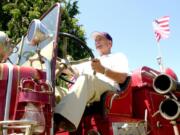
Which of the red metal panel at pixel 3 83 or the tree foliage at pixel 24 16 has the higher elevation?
the tree foliage at pixel 24 16

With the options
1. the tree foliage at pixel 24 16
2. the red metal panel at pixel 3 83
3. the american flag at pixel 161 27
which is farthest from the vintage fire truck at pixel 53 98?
the tree foliage at pixel 24 16

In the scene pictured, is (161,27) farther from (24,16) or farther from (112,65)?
(24,16)

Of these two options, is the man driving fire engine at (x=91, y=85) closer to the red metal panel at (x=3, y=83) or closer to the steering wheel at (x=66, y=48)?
the steering wheel at (x=66, y=48)

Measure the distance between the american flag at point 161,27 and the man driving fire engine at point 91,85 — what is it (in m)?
7.27

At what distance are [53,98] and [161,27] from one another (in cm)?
940

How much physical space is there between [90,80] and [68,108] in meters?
0.51

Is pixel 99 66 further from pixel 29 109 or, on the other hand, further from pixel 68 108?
Answer: pixel 29 109

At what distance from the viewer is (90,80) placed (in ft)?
13.6

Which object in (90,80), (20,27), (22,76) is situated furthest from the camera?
(20,27)

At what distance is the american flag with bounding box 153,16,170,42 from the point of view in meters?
12.3

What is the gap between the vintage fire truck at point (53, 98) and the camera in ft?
11.1

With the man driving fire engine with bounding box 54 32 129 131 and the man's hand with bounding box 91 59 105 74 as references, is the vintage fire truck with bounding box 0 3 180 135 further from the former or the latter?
the man's hand with bounding box 91 59 105 74

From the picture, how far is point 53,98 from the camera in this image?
3570mm

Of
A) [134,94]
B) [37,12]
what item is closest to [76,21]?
[37,12]
